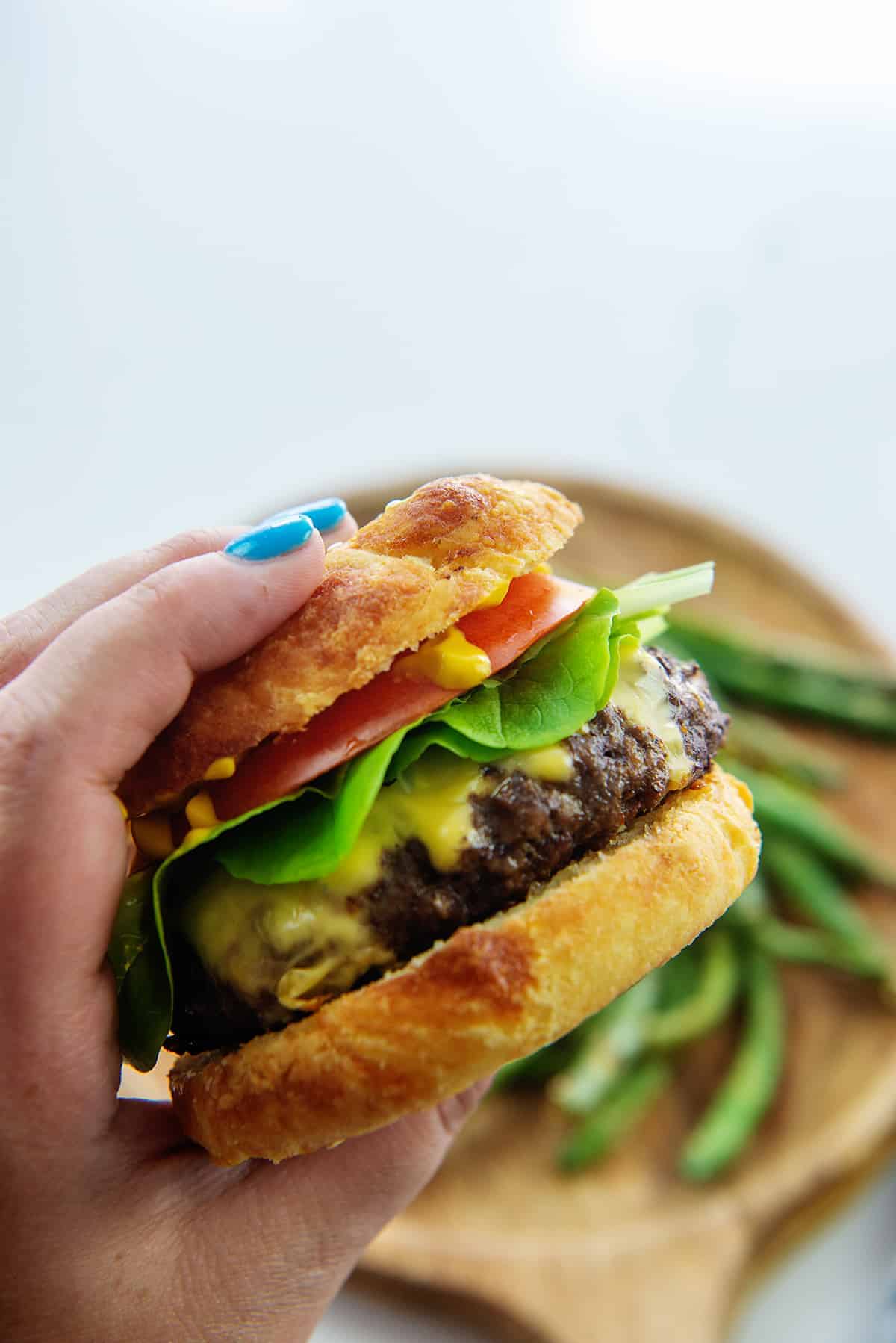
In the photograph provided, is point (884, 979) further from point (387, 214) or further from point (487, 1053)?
point (387, 214)

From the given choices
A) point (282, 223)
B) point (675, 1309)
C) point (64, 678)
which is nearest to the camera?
point (64, 678)

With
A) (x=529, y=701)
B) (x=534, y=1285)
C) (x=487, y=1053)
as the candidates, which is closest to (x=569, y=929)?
(x=487, y=1053)

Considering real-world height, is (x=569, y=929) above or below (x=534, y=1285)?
above

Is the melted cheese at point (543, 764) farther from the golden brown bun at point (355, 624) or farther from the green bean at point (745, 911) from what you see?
the green bean at point (745, 911)

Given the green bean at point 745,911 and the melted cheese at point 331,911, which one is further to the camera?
the green bean at point 745,911

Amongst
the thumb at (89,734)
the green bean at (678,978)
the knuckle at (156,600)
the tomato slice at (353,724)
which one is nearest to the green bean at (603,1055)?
the green bean at (678,978)

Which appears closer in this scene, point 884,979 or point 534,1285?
point 534,1285

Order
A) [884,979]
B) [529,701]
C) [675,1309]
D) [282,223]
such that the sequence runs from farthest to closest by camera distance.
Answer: [282,223] → [884,979] → [675,1309] → [529,701]

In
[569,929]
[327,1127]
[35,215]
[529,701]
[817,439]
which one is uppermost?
[35,215]
